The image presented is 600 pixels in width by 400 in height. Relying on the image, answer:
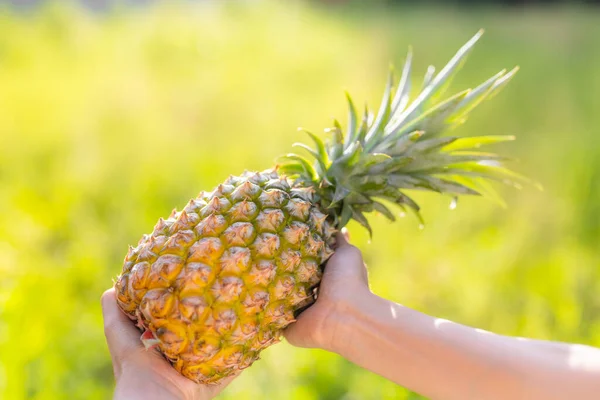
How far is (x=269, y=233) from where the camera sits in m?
1.44

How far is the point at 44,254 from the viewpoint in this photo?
11.9 ft

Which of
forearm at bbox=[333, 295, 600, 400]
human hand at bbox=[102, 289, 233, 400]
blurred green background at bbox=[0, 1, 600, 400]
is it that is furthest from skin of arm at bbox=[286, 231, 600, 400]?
blurred green background at bbox=[0, 1, 600, 400]

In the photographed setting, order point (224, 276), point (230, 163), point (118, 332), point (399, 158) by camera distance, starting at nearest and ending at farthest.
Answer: point (224, 276)
point (118, 332)
point (399, 158)
point (230, 163)

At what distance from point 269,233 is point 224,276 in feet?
0.52

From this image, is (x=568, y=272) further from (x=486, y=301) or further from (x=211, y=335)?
(x=211, y=335)

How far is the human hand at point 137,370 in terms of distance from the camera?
139 centimetres

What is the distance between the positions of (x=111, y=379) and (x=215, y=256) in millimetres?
1779

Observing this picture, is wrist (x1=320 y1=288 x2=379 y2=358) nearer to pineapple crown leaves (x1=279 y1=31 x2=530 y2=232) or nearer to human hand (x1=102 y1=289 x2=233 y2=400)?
pineapple crown leaves (x1=279 y1=31 x2=530 y2=232)

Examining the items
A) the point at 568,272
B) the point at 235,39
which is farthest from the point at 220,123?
the point at 568,272

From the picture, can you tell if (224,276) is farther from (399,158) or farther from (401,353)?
(399,158)

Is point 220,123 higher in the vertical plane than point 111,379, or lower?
higher

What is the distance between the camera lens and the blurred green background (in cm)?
284

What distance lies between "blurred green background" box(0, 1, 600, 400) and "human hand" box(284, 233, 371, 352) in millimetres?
1079

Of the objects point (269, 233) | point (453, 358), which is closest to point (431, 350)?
point (453, 358)
